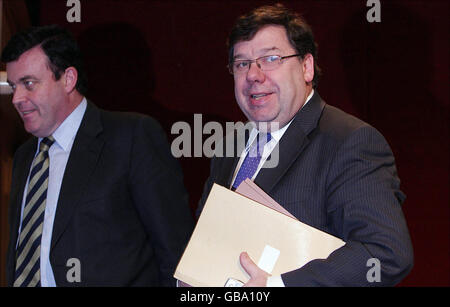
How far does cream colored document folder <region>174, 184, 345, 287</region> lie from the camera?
1.33 m

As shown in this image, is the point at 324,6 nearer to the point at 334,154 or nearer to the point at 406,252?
the point at 334,154

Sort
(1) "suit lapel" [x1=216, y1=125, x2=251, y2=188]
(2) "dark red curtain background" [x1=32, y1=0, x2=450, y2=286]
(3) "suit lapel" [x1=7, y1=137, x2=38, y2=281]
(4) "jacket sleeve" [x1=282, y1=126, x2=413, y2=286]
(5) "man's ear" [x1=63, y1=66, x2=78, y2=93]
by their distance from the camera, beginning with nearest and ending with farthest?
1. (4) "jacket sleeve" [x1=282, y1=126, x2=413, y2=286]
2. (1) "suit lapel" [x1=216, y1=125, x2=251, y2=188]
3. (3) "suit lapel" [x1=7, y1=137, x2=38, y2=281]
4. (5) "man's ear" [x1=63, y1=66, x2=78, y2=93]
5. (2) "dark red curtain background" [x1=32, y1=0, x2=450, y2=286]

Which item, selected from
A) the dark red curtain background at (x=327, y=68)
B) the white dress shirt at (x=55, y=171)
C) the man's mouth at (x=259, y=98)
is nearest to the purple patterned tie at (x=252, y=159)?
the man's mouth at (x=259, y=98)

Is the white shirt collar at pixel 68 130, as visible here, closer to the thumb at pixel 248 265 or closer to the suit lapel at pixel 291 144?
the suit lapel at pixel 291 144

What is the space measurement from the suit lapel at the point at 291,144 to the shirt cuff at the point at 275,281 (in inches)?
10.3

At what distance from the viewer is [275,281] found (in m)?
1.33

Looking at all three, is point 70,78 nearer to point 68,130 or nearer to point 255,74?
point 68,130

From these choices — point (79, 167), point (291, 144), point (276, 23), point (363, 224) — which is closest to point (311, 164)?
point (291, 144)

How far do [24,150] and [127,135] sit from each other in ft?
1.68

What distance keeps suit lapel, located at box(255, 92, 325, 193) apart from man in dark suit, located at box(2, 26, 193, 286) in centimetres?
57

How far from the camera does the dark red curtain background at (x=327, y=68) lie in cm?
277

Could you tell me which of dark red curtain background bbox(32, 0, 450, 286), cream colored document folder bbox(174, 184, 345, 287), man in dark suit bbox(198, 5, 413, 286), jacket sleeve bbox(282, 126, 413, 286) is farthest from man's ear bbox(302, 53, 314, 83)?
dark red curtain background bbox(32, 0, 450, 286)

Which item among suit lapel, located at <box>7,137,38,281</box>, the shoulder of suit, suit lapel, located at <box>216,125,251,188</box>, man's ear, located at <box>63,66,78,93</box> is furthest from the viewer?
man's ear, located at <box>63,66,78,93</box>

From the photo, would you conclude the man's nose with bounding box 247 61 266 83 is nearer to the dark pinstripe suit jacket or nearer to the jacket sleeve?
the dark pinstripe suit jacket
